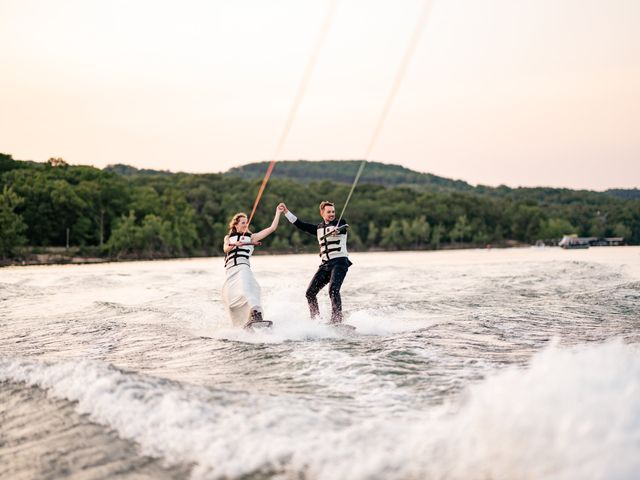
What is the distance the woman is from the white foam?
14.9 feet

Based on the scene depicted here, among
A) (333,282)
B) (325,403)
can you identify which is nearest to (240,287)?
(333,282)

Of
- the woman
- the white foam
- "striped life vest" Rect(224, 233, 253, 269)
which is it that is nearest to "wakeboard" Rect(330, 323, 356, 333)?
the woman

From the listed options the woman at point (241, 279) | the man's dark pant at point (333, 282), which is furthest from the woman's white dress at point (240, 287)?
the man's dark pant at point (333, 282)

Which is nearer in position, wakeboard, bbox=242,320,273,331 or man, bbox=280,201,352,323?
wakeboard, bbox=242,320,273,331

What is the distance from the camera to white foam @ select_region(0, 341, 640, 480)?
3.91 meters

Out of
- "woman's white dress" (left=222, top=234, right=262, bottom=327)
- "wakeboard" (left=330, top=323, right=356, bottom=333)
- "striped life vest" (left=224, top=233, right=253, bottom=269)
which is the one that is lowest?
"wakeboard" (left=330, top=323, right=356, bottom=333)

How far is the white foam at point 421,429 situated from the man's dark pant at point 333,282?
5305 mm

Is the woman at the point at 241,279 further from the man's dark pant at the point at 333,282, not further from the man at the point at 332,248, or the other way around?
the man's dark pant at the point at 333,282

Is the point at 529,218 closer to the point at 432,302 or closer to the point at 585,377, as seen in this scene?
the point at 432,302

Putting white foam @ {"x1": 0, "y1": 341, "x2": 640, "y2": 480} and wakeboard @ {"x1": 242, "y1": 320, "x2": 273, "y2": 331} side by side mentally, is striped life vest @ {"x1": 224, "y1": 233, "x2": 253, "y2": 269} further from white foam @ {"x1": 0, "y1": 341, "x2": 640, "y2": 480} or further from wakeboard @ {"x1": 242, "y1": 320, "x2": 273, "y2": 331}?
white foam @ {"x1": 0, "y1": 341, "x2": 640, "y2": 480}

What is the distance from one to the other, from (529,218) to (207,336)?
557 ft

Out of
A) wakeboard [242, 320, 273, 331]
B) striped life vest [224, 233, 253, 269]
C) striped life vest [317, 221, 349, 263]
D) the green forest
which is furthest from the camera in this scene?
the green forest

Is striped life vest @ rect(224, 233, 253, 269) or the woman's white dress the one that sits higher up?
striped life vest @ rect(224, 233, 253, 269)

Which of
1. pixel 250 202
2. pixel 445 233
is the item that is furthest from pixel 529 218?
pixel 250 202
